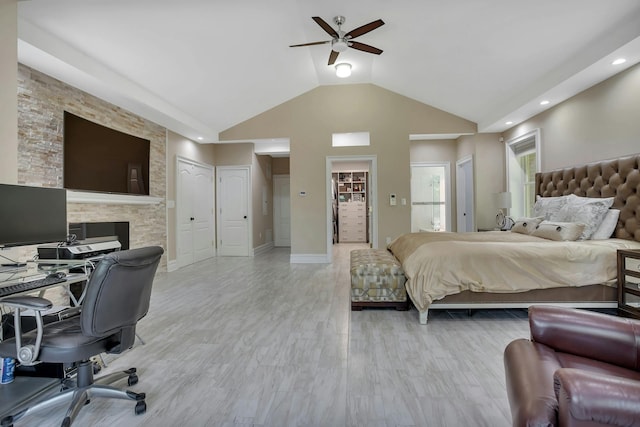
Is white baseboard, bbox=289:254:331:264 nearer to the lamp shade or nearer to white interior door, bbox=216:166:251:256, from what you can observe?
white interior door, bbox=216:166:251:256

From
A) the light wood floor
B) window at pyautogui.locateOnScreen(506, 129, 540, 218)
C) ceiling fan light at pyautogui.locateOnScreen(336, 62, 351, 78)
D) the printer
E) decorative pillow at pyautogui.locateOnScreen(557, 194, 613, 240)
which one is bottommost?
the light wood floor

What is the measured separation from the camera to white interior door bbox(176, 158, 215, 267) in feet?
20.2

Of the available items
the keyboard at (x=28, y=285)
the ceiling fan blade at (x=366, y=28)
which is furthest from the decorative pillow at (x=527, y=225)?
the keyboard at (x=28, y=285)

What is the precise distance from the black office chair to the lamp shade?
17.4ft

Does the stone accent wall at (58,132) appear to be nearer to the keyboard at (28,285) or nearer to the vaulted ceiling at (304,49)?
the vaulted ceiling at (304,49)

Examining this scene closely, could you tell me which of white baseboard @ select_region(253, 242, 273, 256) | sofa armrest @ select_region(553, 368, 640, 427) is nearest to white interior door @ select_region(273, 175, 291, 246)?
white baseboard @ select_region(253, 242, 273, 256)

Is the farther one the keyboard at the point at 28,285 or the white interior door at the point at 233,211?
the white interior door at the point at 233,211

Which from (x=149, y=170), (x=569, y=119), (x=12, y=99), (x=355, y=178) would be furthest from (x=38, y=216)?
(x=355, y=178)

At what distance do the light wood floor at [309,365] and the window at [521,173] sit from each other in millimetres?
3034

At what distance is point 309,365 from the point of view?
7.38ft

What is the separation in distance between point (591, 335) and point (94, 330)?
7.44ft

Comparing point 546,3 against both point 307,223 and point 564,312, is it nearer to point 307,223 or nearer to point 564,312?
point 564,312

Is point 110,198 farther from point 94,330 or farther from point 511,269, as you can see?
point 511,269

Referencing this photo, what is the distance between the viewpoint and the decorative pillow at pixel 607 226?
334 cm
